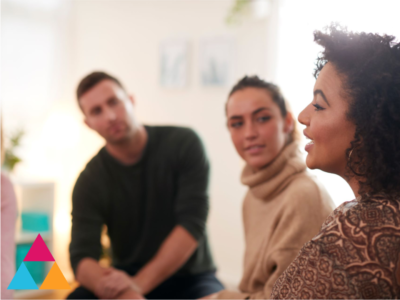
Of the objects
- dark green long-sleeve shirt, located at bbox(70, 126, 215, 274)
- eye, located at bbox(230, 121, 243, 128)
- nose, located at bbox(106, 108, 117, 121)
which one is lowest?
dark green long-sleeve shirt, located at bbox(70, 126, 215, 274)

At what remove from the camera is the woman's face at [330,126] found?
802 millimetres

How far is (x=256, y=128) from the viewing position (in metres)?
1.34

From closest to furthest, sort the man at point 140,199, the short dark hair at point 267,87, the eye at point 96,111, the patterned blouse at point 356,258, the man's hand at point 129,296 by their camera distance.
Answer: the patterned blouse at point 356,258
the short dark hair at point 267,87
the man's hand at point 129,296
the man at point 140,199
the eye at point 96,111

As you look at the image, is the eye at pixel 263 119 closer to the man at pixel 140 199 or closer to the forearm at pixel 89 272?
the man at pixel 140 199

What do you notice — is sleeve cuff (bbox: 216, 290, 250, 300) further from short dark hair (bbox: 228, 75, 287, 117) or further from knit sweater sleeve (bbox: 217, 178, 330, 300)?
short dark hair (bbox: 228, 75, 287, 117)

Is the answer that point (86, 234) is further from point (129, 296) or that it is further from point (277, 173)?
point (277, 173)

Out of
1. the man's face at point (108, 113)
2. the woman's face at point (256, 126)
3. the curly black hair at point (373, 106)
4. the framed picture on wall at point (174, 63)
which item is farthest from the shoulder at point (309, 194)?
the framed picture on wall at point (174, 63)

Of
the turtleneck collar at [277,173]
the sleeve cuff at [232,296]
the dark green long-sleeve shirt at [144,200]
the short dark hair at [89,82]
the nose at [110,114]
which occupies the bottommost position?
the sleeve cuff at [232,296]

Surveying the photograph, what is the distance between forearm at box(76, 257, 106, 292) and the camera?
1.64 metres

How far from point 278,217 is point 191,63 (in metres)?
2.69

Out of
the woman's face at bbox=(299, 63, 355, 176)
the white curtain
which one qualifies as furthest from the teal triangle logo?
the white curtain

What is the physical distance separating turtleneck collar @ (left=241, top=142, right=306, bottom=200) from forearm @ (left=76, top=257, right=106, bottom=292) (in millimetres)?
740

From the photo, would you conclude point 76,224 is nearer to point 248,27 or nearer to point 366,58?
point 366,58

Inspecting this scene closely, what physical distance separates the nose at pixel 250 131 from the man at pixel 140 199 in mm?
594
